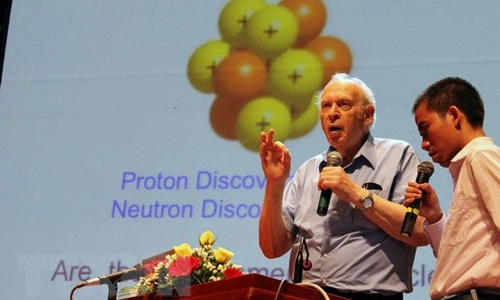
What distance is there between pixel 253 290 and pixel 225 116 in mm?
2235

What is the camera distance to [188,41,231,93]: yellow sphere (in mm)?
4438

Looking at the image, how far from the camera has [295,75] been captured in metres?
4.29

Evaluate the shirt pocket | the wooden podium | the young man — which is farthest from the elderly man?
the wooden podium

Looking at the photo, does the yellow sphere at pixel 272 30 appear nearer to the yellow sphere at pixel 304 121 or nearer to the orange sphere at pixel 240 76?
the orange sphere at pixel 240 76

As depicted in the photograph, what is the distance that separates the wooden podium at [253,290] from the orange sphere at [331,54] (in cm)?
208

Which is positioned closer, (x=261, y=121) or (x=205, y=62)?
(x=261, y=121)

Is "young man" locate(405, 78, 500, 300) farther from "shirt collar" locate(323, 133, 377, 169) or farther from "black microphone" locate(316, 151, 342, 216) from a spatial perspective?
"shirt collar" locate(323, 133, 377, 169)

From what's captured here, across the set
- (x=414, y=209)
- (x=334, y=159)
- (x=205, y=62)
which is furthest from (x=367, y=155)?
(x=205, y=62)

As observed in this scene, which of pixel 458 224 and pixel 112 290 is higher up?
pixel 458 224

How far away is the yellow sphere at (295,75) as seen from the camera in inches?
167

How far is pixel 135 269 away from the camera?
106 inches

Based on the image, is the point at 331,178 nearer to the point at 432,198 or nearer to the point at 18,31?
the point at 432,198

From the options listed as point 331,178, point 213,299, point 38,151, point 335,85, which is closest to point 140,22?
point 38,151

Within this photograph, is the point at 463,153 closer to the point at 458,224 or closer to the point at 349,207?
the point at 458,224
